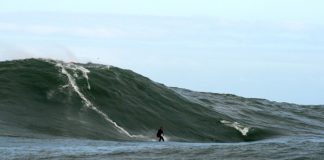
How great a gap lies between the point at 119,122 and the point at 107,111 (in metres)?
1.74

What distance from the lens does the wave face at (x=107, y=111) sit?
31.3 metres

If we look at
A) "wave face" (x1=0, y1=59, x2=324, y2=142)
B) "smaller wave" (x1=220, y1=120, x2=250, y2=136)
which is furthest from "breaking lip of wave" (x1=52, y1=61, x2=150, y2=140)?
"smaller wave" (x1=220, y1=120, x2=250, y2=136)

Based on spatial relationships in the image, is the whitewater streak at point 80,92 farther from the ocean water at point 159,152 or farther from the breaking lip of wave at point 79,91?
the ocean water at point 159,152

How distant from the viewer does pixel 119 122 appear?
3403 centimetres

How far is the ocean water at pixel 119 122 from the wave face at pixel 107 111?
49mm

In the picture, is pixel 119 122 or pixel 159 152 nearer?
pixel 159 152

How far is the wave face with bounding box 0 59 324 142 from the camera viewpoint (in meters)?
31.3

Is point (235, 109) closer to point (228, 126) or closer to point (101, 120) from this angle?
point (228, 126)

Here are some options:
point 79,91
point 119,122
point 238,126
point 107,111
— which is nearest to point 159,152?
point 119,122

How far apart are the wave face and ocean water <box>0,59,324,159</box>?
0.05 meters

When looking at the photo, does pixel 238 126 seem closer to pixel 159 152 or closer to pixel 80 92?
pixel 80 92

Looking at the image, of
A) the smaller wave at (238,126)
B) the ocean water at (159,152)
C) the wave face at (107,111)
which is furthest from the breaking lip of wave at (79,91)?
the ocean water at (159,152)

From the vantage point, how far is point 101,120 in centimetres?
3362

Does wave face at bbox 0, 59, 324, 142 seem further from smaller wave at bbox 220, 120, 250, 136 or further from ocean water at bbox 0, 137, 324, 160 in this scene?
ocean water at bbox 0, 137, 324, 160
